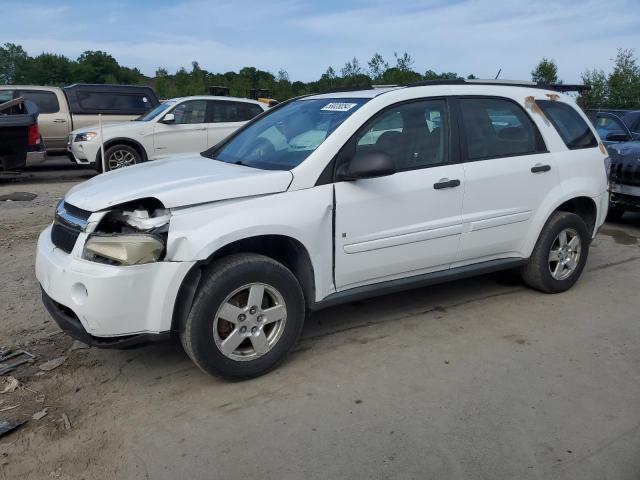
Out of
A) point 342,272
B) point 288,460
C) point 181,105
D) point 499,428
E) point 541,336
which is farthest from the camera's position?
point 181,105

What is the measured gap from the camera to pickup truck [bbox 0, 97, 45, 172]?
991cm

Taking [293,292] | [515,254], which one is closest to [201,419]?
[293,292]

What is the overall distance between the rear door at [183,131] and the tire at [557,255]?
8236 mm

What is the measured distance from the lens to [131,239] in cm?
323

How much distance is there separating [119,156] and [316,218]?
28.8ft

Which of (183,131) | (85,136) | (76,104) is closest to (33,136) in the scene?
(85,136)

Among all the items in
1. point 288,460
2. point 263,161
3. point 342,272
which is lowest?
Answer: point 288,460

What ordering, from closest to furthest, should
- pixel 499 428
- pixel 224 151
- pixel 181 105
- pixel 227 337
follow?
pixel 499 428 → pixel 227 337 → pixel 224 151 → pixel 181 105

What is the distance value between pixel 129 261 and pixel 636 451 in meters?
2.81

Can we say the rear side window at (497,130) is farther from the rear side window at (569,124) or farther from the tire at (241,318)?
the tire at (241,318)

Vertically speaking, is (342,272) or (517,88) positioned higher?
(517,88)

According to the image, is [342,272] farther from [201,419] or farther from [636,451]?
[636,451]

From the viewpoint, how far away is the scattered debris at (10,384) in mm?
3551

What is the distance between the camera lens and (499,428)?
318cm
